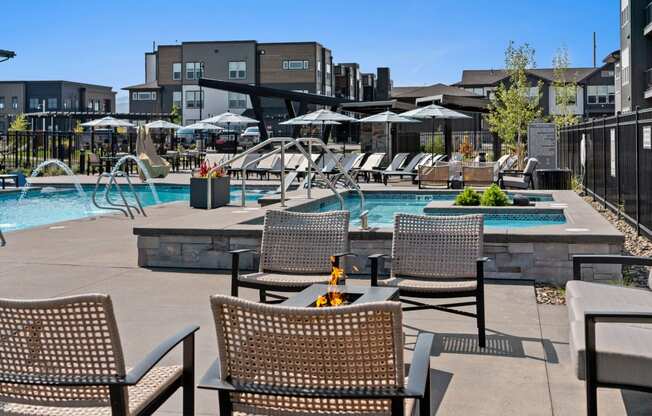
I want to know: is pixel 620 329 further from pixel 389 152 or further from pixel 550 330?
pixel 389 152

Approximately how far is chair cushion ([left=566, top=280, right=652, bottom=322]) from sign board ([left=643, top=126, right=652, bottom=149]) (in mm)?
6130

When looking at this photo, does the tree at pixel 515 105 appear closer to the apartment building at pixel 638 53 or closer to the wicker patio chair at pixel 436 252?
the apartment building at pixel 638 53

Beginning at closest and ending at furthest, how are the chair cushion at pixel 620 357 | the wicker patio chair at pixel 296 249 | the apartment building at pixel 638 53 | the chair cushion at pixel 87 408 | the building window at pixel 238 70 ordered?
the chair cushion at pixel 87 408 < the chair cushion at pixel 620 357 < the wicker patio chair at pixel 296 249 < the apartment building at pixel 638 53 < the building window at pixel 238 70

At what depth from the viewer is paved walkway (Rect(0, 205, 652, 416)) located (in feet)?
14.5

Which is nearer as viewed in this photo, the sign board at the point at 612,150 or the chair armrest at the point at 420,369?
the chair armrest at the point at 420,369

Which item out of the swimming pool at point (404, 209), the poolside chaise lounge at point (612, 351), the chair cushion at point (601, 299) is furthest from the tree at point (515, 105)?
the poolside chaise lounge at point (612, 351)

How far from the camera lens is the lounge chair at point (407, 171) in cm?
2225

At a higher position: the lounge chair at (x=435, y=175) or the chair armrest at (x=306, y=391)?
the lounge chair at (x=435, y=175)

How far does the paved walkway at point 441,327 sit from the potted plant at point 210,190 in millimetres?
2906

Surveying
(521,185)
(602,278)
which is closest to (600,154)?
(521,185)

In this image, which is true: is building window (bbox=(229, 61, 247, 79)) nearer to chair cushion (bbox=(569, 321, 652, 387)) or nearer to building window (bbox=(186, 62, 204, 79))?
building window (bbox=(186, 62, 204, 79))

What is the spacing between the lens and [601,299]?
4750mm

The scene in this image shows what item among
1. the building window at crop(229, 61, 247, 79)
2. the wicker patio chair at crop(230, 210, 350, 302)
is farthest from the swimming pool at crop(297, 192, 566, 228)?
the building window at crop(229, 61, 247, 79)

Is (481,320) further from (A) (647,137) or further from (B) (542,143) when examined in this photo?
(B) (542,143)
